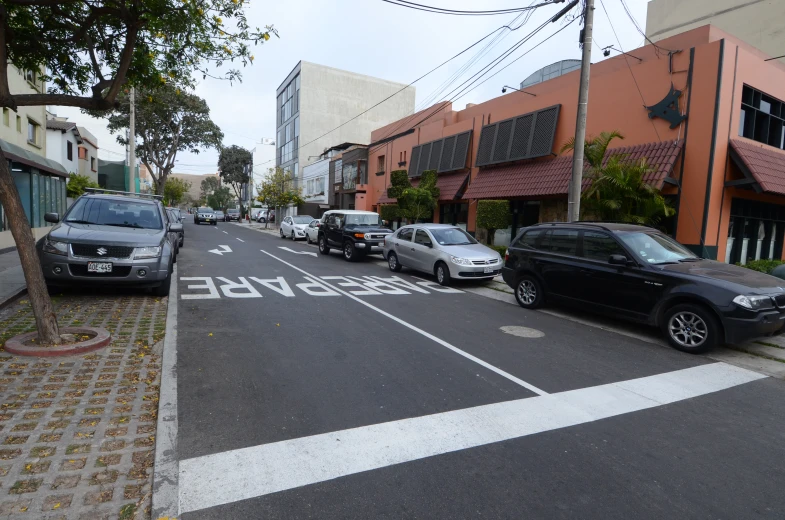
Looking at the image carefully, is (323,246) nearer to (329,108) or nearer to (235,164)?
(329,108)

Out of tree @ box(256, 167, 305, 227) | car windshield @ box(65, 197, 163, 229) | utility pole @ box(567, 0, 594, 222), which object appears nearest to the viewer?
car windshield @ box(65, 197, 163, 229)

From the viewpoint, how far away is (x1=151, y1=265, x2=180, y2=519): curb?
2.76 metres

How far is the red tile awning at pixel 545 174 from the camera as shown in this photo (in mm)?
12484

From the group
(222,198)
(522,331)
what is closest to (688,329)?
(522,331)

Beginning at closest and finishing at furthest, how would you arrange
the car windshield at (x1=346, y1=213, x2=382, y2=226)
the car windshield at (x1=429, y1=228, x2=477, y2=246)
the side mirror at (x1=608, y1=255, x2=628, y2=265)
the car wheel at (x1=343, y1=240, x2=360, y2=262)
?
the side mirror at (x1=608, y1=255, x2=628, y2=265), the car windshield at (x1=429, y1=228, x2=477, y2=246), the car wheel at (x1=343, y1=240, x2=360, y2=262), the car windshield at (x1=346, y1=213, x2=382, y2=226)

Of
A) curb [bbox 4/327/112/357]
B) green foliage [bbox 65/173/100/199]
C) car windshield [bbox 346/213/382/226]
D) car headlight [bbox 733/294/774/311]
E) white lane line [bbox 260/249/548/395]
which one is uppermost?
green foliage [bbox 65/173/100/199]

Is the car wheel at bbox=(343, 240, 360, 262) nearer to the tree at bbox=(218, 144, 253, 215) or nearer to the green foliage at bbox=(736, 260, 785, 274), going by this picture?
the green foliage at bbox=(736, 260, 785, 274)

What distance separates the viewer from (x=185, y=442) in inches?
138

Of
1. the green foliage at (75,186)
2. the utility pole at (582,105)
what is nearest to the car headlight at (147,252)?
the utility pole at (582,105)

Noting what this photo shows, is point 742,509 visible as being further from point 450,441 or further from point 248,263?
point 248,263

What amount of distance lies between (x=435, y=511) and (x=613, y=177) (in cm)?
1161

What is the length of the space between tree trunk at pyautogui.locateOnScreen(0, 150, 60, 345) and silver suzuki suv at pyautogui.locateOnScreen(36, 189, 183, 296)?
2.40m

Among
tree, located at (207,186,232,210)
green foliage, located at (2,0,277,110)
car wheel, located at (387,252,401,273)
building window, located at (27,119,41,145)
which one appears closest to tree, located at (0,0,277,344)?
green foliage, located at (2,0,277,110)

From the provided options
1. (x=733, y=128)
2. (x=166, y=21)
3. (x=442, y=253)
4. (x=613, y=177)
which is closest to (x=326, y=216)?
(x=442, y=253)
